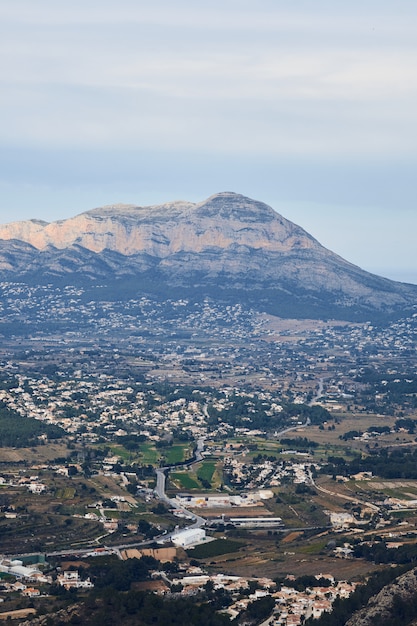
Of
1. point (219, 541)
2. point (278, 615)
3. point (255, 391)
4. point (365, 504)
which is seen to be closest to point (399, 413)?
point (255, 391)

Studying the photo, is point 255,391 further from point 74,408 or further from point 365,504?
point 365,504

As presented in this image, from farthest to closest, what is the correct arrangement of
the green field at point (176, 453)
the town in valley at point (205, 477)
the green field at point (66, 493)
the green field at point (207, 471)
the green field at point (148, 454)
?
the green field at point (176, 453) < the green field at point (148, 454) < the green field at point (207, 471) < the green field at point (66, 493) < the town in valley at point (205, 477)

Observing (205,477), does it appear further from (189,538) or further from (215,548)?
(215,548)

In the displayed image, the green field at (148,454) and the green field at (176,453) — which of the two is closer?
the green field at (148,454)

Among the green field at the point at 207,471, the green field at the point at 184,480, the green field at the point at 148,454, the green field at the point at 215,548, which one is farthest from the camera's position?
the green field at the point at 148,454

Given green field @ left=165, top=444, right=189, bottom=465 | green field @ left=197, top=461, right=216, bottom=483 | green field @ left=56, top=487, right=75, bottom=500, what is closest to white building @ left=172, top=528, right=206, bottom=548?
green field @ left=56, top=487, right=75, bottom=500

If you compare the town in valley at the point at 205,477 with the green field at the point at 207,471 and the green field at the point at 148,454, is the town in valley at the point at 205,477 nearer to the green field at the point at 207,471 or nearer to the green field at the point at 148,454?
the green field at the point at 148,454

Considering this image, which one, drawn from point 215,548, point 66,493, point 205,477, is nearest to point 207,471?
→ point 205,477

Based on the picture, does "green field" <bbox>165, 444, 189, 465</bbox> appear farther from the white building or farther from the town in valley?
the white building

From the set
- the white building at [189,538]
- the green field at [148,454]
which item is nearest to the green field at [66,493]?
the white building at [189,538]
